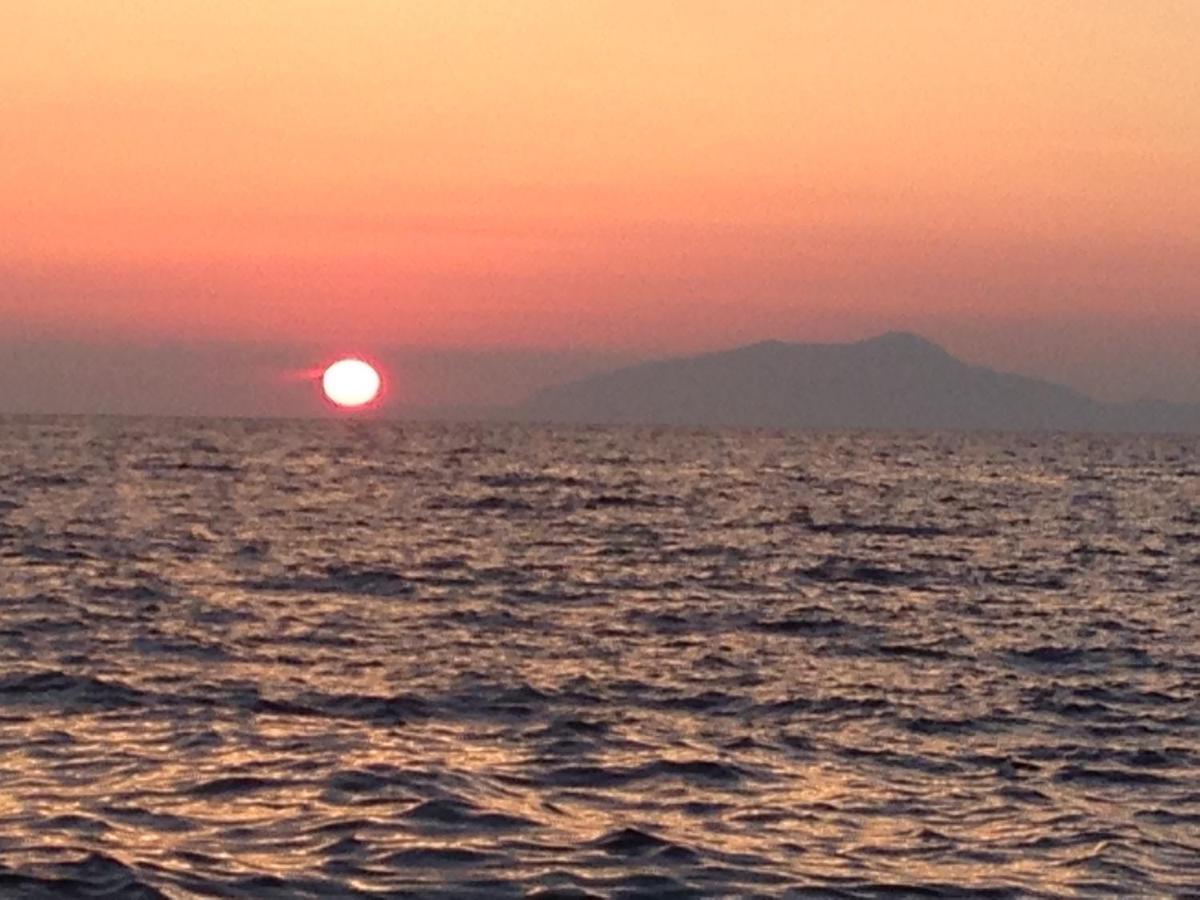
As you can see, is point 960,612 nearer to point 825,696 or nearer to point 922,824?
point 825,696

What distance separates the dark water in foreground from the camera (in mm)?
15125

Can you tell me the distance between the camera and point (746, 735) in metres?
20.8

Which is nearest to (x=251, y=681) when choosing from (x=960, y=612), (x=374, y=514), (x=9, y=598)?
(x=9, y=598)

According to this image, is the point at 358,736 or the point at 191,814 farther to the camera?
the point at 358,736

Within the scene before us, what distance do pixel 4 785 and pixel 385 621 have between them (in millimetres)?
13723

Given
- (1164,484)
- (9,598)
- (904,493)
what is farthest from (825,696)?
(1164,484)

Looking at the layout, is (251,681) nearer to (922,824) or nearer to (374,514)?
(922,824)

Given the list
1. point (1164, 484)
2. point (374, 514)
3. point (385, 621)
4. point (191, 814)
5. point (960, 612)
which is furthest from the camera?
point (1164, 484)

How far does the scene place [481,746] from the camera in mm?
19734

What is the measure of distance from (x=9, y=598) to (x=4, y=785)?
1531 cm

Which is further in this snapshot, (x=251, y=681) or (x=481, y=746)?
(x=251, y=681)

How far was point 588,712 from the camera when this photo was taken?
22.0m

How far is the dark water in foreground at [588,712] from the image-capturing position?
1512 centimetres

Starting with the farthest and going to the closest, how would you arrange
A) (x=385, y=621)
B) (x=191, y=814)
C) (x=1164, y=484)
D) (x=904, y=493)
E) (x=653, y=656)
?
(x=1164, y=484) < (x=904, y=493) < (x=385, y=621) < (x=653, y=656) < (x=191, y=814)
